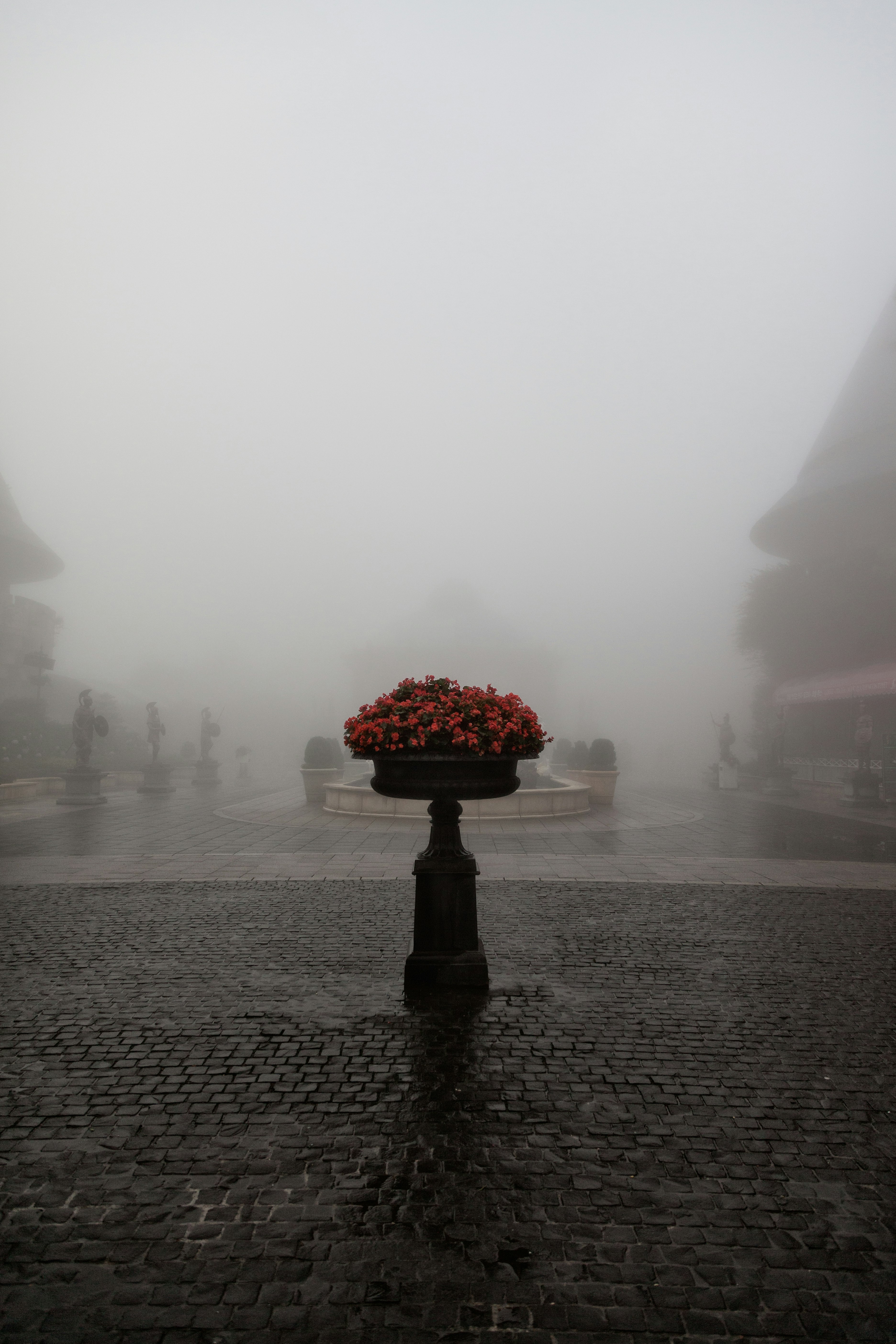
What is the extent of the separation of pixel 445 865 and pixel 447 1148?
2076 mm

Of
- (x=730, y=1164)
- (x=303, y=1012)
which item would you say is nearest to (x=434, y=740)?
(x=303, y=1012)

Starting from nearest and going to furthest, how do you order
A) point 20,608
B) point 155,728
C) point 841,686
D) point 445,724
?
1. point 445,724
2. point 155,728
3. point 841,686
4. point 20,608

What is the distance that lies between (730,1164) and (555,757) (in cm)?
3087

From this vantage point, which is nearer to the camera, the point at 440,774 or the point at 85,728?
the point at 440,774

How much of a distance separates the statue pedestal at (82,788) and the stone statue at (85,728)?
141 mm

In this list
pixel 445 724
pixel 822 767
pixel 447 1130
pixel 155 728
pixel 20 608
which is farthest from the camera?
pixel 20 608

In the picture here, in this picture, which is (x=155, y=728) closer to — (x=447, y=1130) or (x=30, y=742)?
(x=30, y=742)

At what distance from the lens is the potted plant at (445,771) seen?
4.59 meters

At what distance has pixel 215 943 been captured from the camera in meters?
5.75

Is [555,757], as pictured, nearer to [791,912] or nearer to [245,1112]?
[791,912]

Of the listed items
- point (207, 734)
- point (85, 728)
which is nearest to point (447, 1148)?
point (85, 728)

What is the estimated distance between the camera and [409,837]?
1204 cm

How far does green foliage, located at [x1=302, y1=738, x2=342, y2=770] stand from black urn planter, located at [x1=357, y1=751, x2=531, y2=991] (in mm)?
13447

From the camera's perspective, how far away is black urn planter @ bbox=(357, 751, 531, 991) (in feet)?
15.2
